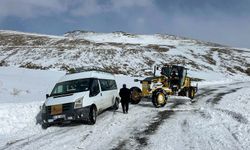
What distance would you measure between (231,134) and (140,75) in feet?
117

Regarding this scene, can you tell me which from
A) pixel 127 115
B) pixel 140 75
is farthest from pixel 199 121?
pixel 140 75

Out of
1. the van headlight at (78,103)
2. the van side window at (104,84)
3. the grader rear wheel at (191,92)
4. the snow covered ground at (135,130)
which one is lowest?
the grader rear wheel at (191,92)

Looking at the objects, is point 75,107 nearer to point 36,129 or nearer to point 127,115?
point 36,129

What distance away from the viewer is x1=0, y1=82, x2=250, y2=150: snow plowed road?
9.77 m

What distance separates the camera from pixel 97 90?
15.2 meters

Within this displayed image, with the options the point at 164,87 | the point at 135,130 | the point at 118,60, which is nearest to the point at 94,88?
the point at 135,130

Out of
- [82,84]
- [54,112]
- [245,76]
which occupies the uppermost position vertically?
[82,84]

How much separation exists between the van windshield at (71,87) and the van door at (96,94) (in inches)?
9.9

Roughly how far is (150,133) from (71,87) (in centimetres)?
514

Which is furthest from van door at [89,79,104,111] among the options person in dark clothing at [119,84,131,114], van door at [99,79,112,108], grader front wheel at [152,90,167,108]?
grader front wheel at [152,90,167,108]

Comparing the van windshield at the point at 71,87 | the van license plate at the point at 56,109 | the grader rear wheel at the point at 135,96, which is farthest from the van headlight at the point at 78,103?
the grader rear wheel at the point at 135,96

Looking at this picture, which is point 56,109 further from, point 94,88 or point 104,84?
point 104,84

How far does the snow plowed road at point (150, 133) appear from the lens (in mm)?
9766

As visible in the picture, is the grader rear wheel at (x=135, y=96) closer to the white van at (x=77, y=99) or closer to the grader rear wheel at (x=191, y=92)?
the white van at (x=77, y=99)
